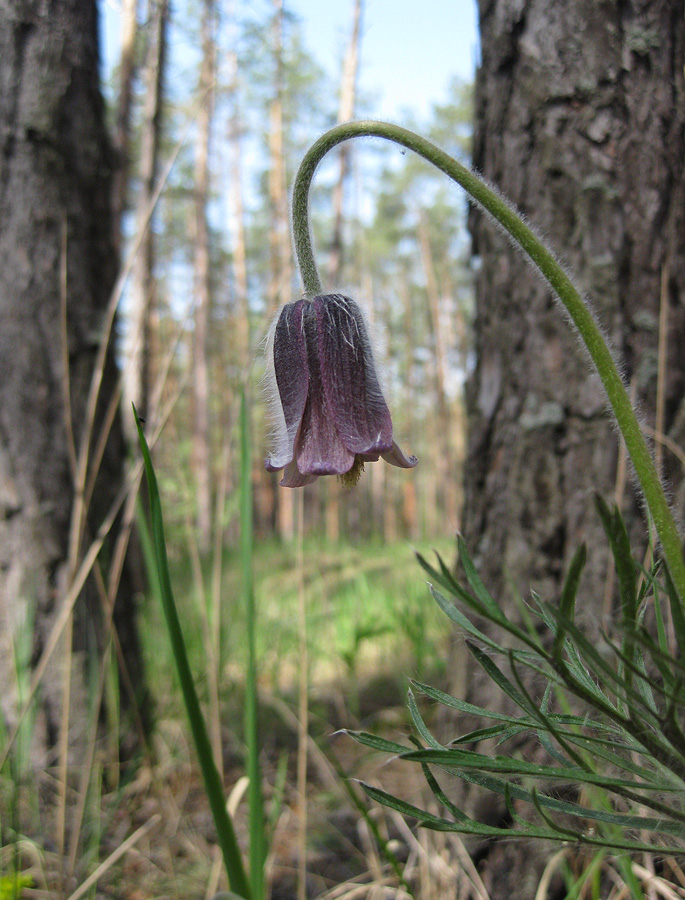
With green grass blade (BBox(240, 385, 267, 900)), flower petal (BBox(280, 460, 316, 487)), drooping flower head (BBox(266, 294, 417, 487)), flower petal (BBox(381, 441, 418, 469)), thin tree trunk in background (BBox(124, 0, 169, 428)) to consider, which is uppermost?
thin tree trunk in background (BBox(124, 0, 169, 428))

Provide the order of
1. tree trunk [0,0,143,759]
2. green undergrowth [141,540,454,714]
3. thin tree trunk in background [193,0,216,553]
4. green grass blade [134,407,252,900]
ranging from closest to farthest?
green grass blade [134,407,252,900], tree trunk [0,0,143,759], green undergrowth [141,540,454,714], thin tree trunk in background [193,0,216,553]

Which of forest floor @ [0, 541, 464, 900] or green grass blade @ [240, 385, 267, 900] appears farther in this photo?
forest floor @ [0, 541, 464, 900]

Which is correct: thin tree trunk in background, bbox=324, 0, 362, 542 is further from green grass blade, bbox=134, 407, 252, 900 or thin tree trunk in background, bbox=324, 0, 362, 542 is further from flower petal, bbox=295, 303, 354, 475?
green grass blade, bbox=134, 407, 252, 900

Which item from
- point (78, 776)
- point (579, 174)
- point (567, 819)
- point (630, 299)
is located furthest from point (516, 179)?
point (78, 776)

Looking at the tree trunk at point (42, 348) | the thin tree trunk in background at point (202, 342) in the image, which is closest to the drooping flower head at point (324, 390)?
the tree trunk at point (42, 348)

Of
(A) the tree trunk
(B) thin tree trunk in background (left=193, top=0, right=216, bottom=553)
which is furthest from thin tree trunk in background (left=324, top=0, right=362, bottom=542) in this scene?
(B) thin tree trunk in background (left=193, top=0, right=216, bottom=553)

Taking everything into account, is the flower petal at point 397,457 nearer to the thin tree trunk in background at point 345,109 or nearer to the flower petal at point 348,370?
the flower petal at point 348,370

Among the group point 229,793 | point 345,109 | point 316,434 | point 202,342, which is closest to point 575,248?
point 316,434
